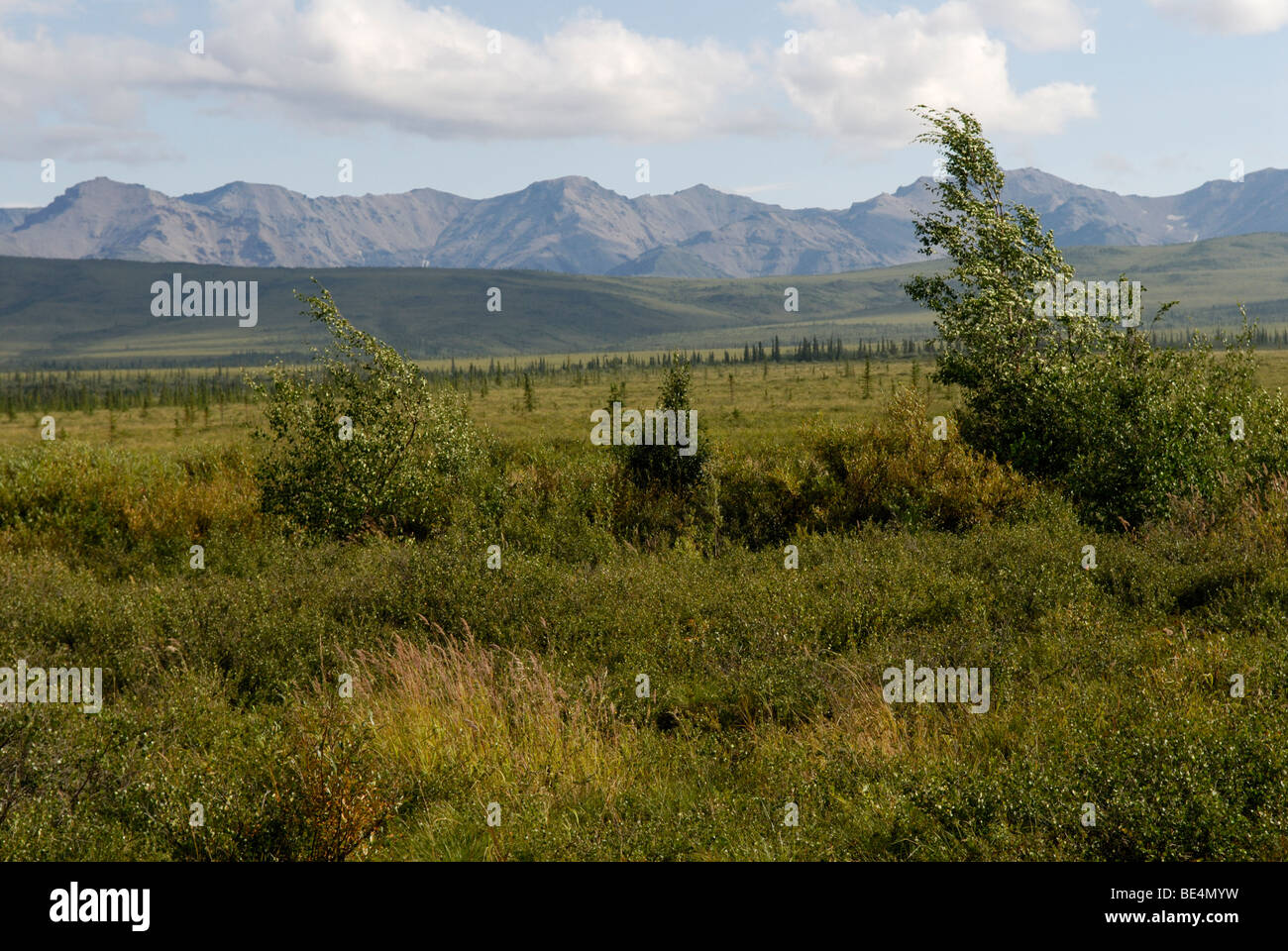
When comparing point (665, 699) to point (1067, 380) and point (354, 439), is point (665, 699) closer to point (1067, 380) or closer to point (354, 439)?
point (354, 439)

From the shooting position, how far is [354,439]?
2153cm

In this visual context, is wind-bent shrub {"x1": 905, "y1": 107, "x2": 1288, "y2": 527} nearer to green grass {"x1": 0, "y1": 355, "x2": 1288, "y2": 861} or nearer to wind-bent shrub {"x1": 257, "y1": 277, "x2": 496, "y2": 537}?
green grass {"x1": 0, "y1": 355, "x2": 1288, "y2": 861}

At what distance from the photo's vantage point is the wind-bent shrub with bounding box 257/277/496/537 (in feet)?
70.1

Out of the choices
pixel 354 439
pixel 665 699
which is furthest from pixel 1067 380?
pixel 354 439

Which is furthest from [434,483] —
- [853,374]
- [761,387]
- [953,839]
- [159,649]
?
[853,374]

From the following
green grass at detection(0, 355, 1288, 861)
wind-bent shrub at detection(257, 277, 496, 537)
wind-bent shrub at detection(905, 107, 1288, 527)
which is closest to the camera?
green grass at detection(0, 355, 1288, 861)

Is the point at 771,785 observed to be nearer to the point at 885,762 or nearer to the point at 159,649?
the point at 885,762

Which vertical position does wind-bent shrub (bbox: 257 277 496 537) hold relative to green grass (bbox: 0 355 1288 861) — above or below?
above

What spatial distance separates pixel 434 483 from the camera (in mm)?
23031

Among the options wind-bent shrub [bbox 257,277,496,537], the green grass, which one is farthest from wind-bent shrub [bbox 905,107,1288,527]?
wind-bent shrub [bbox 257,277,496,537]

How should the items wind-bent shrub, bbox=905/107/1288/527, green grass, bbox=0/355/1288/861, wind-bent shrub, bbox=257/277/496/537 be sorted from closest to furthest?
1. green grass, bbox=0/355/1288/861
2. wind-bent shrub, bbox=905/107/1288/527
3. wind-bent shrub, bbox=257/277/496/537

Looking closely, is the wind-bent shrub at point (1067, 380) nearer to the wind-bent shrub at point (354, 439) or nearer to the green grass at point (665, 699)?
the green grass at point (665, 699)

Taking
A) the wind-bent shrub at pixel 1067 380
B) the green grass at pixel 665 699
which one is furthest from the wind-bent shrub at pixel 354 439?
the wind-bent shrub at pixel 1067 380
